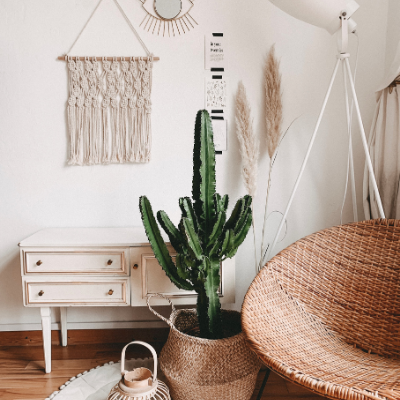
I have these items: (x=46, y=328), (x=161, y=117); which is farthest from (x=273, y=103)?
(x=46, y=328)

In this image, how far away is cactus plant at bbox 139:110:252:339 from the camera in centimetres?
153

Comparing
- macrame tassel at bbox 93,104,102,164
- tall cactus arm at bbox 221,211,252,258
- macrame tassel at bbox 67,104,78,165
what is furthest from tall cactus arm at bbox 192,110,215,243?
macrame tassel at bbox 67,104,78,165

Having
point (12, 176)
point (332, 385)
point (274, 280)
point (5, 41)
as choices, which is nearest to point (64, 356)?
point (12, 176)

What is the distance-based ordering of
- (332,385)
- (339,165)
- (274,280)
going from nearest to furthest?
(332,385) < (274,280) < (339,165)

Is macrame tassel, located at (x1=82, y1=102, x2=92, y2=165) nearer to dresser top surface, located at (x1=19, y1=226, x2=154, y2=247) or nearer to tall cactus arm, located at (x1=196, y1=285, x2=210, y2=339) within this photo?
dresser top surface, located at (x1=19, y1=226, x2=154, y2=247)

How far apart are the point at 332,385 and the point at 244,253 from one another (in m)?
1.20

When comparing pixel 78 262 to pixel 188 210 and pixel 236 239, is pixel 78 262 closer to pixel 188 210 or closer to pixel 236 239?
pixel 188 210

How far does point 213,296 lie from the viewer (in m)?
1.55

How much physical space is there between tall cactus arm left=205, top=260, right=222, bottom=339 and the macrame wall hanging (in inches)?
33.0

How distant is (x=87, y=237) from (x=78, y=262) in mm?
155

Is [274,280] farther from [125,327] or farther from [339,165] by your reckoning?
[125,327]

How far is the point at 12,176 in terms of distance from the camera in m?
2.09

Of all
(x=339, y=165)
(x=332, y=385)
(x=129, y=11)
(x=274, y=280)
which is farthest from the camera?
(x=339, y=165)

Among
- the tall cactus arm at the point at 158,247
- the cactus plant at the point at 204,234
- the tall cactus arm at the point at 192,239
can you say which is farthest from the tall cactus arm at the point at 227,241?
the tall cactus arm at the point at 158,247
